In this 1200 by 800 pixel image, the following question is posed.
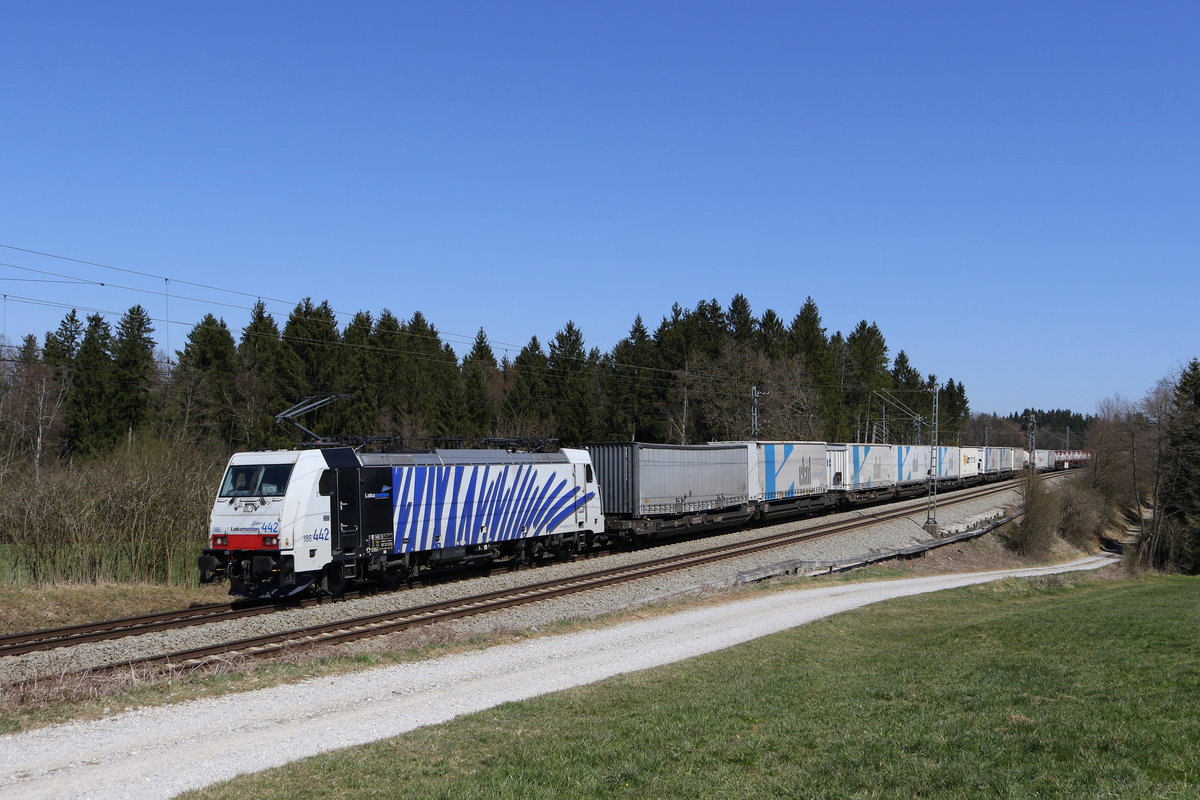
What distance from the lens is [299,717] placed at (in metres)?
10.8

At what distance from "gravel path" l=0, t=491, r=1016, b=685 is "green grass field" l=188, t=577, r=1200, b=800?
6.00 m

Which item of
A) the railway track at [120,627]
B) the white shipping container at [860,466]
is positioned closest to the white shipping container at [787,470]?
the white shipping container at [860,466]

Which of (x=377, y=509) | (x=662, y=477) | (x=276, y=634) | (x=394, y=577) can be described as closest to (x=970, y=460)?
(x=662, y=477)

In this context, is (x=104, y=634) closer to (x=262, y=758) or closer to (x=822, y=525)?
(x=262, y=758)

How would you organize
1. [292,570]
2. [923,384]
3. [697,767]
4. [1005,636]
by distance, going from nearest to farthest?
[697,767], [1005,636], [292,570], [923,384]

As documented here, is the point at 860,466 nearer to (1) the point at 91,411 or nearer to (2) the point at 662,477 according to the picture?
(2) the point at 662,477

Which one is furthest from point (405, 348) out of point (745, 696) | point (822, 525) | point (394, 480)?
point (745, 696)

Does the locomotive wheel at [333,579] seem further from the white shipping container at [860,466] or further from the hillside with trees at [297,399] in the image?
the white shipping container at [860,466]

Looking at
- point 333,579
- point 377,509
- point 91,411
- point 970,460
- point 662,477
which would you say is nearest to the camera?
point 333,579

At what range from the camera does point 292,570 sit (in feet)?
64.5

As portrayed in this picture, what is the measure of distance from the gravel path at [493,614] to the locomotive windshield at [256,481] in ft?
8.64

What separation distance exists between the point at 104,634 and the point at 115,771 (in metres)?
9.31

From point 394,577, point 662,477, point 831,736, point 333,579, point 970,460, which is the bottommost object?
point 394,577

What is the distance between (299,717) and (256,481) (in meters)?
10.5
